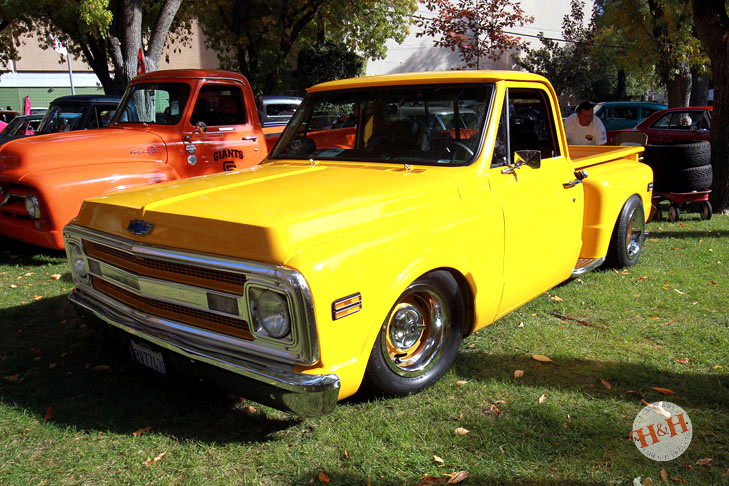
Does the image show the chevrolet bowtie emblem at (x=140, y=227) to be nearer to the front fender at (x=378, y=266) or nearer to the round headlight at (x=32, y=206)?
the front fender at (x=378, y=266)

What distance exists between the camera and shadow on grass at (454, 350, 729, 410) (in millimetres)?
3627

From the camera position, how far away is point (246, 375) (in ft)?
9.23


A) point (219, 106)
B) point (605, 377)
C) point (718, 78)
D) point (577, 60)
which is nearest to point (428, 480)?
point (605, 377)

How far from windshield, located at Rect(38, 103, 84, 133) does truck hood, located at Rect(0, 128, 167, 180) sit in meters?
1.90

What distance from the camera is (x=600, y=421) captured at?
337 cm

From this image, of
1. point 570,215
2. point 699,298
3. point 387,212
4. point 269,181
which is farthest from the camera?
point 699,298

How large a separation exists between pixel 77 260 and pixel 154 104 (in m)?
4.20

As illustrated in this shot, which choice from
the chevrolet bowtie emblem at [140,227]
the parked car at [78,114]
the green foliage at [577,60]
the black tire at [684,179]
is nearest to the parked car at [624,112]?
the black tire at [684,179]

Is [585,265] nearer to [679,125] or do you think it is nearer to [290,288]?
[290,288]

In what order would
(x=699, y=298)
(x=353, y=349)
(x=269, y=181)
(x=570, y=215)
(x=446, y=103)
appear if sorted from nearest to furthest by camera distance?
(x=353, y=349), (x=269, y=181), (x=446, y=103), (x=570, y=215), (x=699, y=298)

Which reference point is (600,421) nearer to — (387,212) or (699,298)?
(387,212)

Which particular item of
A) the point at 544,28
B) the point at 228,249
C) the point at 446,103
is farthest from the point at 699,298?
the point at 544,28

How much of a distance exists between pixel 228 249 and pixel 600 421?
2.28m

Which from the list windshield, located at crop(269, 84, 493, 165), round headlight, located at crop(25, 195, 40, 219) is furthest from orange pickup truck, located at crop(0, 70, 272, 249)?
windshield, located at crop(269, 84, 493, 165)
